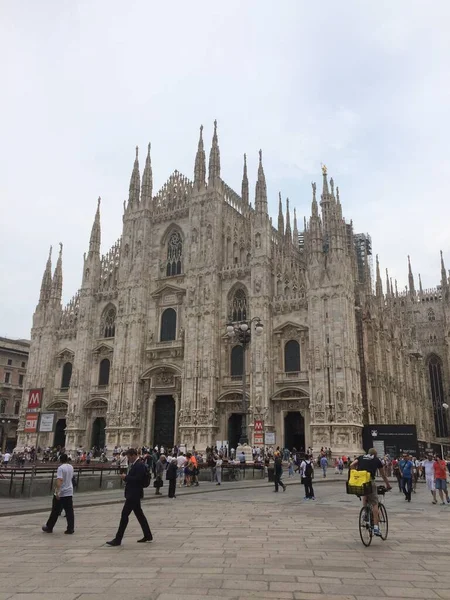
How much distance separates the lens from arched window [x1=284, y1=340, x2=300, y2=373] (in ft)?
122

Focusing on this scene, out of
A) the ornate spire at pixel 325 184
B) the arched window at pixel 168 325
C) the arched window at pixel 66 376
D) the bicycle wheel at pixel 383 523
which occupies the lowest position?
the bicycle wheel at pixel 383 523

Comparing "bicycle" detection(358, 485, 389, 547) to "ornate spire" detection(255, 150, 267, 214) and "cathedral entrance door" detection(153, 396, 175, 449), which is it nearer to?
"cathedral entrance door" detection(153, 396, 175, 449)

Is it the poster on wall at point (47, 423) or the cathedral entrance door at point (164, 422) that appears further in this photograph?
the cathedral entrance door at point (164, 422)

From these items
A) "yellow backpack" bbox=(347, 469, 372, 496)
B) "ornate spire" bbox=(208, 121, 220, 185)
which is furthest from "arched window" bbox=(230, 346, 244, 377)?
"yellow backpack" bbox=(347, 469, 372, 496)

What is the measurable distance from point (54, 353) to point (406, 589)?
4552 cm

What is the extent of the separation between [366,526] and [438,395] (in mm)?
64707

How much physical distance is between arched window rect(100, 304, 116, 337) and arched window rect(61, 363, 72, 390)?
4.92 metres

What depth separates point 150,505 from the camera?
15.0 m

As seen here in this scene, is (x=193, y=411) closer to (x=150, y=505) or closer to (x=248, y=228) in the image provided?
(x=248, y=228)

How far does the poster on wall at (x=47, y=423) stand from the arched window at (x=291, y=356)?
23.2 m

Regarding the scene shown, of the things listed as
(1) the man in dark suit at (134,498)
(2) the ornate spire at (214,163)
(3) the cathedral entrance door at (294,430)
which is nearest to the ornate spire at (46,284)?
(2) the ornate spire at (214,163)

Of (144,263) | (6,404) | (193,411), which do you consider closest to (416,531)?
(193,411)

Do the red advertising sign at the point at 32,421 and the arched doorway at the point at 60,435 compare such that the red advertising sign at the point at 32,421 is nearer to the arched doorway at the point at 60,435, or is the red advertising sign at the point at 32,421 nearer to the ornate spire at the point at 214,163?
the ornate spire at the point at 214,163

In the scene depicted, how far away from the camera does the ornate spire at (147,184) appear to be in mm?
47031
